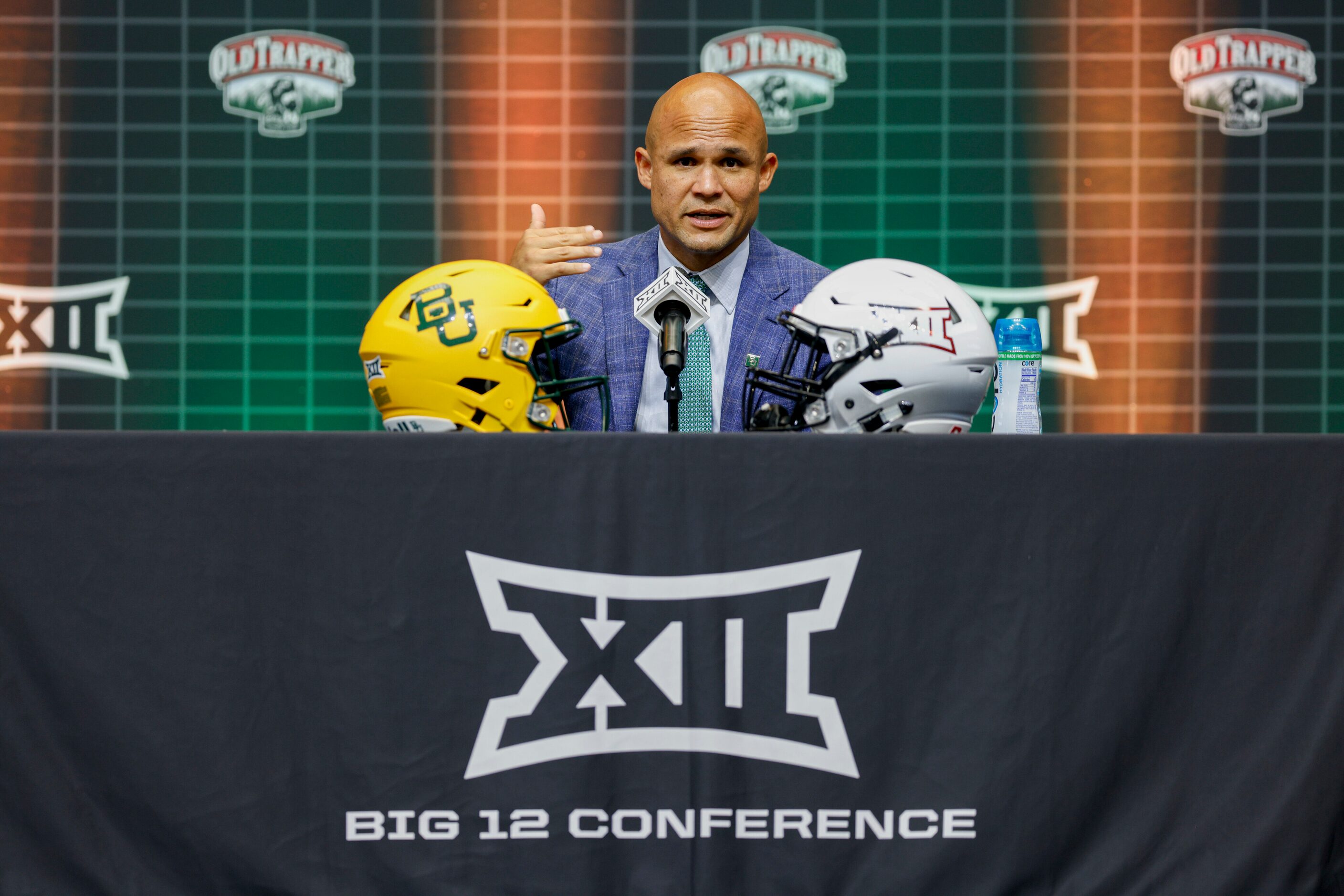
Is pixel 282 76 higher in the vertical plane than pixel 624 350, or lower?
higher

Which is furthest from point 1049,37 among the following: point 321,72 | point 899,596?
point 899,596

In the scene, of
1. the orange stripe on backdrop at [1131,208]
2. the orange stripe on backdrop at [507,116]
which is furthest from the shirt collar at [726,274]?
the orange stripe on backdrop at [1131,208]

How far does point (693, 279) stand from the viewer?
238 centimetres

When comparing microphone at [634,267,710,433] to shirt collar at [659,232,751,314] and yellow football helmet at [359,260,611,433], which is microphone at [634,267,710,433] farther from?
shirt collar at [659,232,751,314]

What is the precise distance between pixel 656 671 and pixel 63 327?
3.50 m

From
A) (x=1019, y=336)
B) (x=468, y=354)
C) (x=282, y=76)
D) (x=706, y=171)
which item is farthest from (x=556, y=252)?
(x=282, y=76)

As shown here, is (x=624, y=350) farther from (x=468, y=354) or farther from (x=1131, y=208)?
(x=1131, y=208)

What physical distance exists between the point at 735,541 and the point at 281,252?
3209 millimetres

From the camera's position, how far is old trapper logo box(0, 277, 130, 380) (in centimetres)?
418

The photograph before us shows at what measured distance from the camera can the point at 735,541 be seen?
1513 millimetres

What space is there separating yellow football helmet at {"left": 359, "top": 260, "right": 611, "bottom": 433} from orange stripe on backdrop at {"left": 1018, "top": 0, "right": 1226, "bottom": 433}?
8.89 feet

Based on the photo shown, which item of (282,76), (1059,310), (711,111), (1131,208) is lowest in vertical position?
(1059,310)

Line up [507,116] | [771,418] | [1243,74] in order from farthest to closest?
[507,116]
[1243,74]
[771,418]

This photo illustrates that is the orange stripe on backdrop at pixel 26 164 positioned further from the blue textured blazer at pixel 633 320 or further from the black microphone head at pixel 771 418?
the black microphone head at pixel 771 418
